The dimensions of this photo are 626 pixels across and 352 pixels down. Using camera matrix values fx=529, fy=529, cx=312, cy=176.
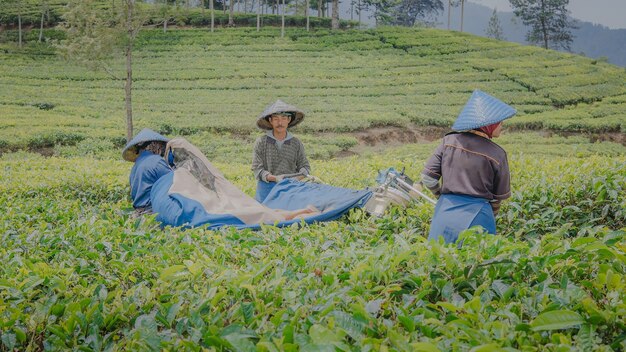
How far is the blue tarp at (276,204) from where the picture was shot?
4.17 m

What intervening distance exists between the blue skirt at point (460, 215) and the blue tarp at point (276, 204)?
1011 millimetres

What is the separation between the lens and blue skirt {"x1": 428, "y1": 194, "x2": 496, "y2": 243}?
3230 mm

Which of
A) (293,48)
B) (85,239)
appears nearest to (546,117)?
(293,48)

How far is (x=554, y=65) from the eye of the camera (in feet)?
78.4

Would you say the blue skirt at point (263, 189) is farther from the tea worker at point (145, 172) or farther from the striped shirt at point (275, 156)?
the tea worker at point (145, 172)

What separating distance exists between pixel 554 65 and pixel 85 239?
973 inches

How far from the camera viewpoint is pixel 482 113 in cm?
324

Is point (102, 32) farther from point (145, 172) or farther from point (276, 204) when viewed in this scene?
point (276, 204)

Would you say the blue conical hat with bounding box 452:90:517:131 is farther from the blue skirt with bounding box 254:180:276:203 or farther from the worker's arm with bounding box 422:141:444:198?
the blue skirt with bounding box 254:180:276:203

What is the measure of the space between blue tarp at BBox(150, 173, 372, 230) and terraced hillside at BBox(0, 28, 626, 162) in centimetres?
848

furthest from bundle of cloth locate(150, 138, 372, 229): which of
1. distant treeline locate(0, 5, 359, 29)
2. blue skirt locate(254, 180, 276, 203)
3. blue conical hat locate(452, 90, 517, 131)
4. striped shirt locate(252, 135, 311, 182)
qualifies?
distant treeline locate(0, 5, 359, 29)

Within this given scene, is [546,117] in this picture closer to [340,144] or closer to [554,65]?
[340,144]

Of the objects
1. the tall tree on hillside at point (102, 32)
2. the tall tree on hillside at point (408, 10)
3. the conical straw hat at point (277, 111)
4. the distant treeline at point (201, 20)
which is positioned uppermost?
the tall tree on hillside at point (408, 10)

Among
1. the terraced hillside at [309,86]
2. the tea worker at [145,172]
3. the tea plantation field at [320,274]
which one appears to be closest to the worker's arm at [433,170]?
the tea plantation field at [320,274]
